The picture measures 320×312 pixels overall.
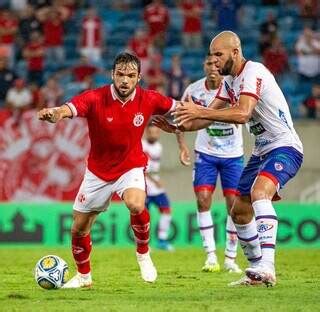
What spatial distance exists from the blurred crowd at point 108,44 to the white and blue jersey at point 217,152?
823 cm

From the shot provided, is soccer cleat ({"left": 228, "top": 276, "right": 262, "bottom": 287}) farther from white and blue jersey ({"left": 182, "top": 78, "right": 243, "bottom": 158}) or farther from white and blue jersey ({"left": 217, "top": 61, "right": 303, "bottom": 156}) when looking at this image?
white and blue jersey ({"left": 182, "top": 78, "right": 243, "bottom": 158})

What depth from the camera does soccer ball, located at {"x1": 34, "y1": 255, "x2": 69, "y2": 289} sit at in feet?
38.1

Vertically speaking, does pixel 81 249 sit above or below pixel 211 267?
above

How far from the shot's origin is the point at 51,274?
1162cm

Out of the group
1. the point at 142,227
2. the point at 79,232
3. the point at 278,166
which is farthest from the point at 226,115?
the point at 79,232

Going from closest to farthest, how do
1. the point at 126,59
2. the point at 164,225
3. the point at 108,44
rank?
the point at 126,59 < the point at 164,225 < the point at 108,44

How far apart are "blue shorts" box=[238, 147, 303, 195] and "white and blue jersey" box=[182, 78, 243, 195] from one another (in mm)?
3534

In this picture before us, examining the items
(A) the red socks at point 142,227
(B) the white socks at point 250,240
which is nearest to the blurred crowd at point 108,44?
(B) the white socks at point 250,240

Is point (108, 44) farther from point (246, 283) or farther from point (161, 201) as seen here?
point (246, 283)

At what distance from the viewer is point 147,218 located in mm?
11875

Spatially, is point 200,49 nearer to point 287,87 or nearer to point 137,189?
point 287,87

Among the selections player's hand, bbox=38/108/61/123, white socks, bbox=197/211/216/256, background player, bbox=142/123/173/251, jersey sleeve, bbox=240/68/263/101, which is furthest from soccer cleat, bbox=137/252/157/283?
background player, bbox=142/123/173/251

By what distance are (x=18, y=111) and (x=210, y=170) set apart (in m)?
8.74

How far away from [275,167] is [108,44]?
16.7 m
